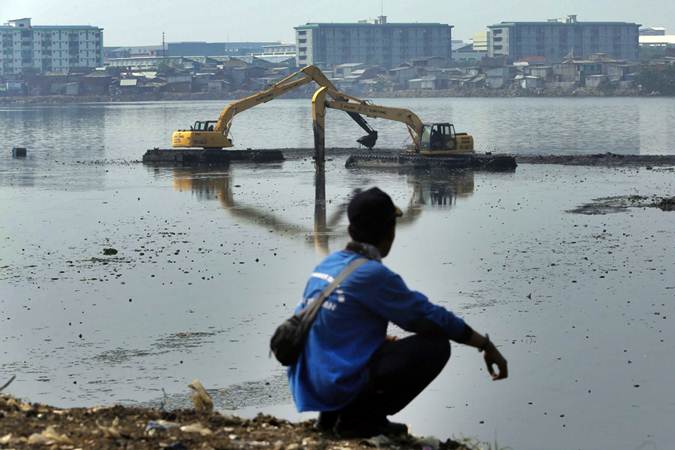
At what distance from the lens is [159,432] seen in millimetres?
9797

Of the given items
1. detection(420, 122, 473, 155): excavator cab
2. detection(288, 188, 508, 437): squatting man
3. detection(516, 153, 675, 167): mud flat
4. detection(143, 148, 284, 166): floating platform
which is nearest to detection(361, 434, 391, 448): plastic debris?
detection(288, 188, 508, 437): squatting man

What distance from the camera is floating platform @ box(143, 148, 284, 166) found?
59406 mm

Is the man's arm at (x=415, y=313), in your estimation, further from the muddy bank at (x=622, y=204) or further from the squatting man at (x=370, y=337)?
the muddy bank at (x=622, y=204)

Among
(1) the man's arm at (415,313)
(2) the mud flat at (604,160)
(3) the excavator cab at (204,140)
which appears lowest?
(2) the mud flat at (604,160)

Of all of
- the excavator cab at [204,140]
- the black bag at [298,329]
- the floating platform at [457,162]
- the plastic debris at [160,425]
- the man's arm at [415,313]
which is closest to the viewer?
the man's arm at [415,313]

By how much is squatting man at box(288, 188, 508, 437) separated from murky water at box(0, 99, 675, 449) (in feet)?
14.0

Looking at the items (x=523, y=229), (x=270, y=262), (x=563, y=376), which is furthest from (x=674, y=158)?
(x=563, y=376)

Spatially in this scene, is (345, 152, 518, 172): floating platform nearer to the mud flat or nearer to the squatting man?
the mud flat

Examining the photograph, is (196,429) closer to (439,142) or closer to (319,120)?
(319,120)

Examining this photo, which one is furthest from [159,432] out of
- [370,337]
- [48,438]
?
[370,337]

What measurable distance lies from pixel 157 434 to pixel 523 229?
76.5ft

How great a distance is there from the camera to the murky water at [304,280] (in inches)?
601

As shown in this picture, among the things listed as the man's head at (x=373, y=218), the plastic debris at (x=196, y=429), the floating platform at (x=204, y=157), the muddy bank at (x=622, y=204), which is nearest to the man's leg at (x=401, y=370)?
the man's head at (x=373, y=218)

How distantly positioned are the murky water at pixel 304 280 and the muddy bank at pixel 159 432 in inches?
152
